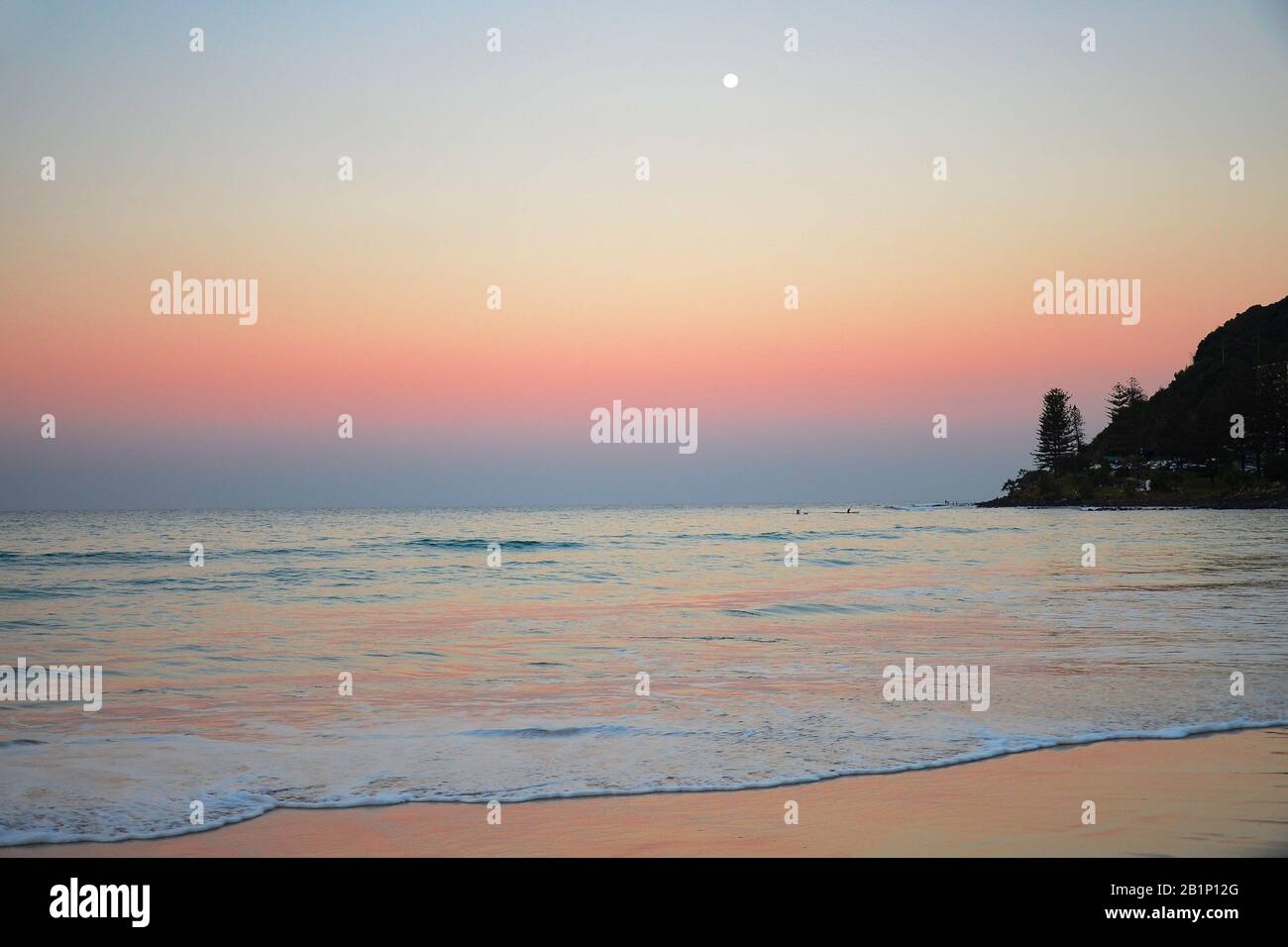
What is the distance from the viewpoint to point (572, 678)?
12945 millimetres

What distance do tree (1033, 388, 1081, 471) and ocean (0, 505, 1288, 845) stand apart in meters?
123

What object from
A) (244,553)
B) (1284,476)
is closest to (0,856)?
(244,553)

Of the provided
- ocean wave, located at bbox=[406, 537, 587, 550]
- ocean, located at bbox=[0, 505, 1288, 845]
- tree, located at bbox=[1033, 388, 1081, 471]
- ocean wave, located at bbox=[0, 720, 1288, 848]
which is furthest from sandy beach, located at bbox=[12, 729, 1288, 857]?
tree, located at bbox=[1033, 388, 1081, 471]

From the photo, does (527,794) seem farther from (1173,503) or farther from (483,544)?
(1173,503)

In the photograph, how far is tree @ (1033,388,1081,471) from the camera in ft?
474

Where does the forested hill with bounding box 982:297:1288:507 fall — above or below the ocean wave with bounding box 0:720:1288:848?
above

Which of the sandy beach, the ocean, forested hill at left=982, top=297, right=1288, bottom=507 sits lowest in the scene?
the ocean

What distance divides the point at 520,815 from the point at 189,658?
32.6 feet

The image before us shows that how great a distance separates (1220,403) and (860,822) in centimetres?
12028

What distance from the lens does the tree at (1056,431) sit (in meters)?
145

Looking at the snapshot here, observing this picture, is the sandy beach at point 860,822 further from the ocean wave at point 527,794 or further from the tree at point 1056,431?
the tree at point 1056,431

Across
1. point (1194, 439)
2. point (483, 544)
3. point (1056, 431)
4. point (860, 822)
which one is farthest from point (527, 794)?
point (1056, 431)

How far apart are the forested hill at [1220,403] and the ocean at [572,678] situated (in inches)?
3510

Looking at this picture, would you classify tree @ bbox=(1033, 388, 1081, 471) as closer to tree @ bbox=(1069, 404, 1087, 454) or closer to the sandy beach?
tree @ bbox=(1069, 404, 1087, 454)
